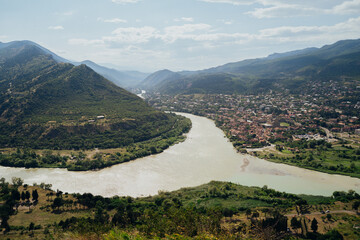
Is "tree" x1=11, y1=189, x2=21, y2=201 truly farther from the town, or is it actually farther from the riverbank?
the town

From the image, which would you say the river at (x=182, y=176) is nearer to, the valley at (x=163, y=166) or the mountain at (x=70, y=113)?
the valley at (x=163, y=166)

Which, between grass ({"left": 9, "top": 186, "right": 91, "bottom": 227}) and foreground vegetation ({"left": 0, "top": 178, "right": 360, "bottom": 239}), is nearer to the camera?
foreground vegetation ({"left": 0, "top": 178, "right": 360, "bottom": 239})

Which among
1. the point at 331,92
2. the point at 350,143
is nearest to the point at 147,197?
the point at 350,143

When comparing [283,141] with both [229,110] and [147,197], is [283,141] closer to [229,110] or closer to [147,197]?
[147,197]

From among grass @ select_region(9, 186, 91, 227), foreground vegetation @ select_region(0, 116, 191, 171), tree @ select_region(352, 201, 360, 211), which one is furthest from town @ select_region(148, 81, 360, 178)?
grass @ select_region(9, 186, 91, 227)

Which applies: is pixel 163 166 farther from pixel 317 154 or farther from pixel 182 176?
pixel 317 154

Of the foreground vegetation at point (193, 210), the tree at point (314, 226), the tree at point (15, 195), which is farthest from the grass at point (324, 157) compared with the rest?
the tree at point (15, 195)
